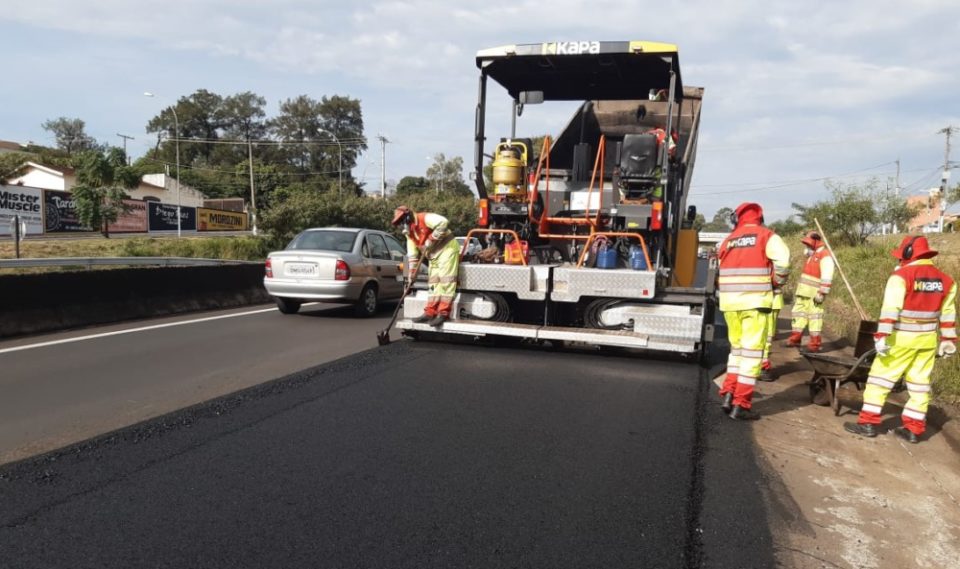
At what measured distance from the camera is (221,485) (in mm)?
3723

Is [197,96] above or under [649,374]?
above

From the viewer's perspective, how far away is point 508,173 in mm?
7977

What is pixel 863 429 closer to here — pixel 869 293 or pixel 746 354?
pixel 746 354

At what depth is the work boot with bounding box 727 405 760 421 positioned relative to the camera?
213 inches

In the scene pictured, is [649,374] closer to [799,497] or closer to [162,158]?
[799,497]

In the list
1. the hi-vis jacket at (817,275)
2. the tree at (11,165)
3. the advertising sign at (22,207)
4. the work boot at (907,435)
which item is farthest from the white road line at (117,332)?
the tree at (11,165)

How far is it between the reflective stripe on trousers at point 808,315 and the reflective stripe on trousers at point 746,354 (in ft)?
13.4

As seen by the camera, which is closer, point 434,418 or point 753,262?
point 434,418

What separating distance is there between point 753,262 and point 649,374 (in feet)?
5.81

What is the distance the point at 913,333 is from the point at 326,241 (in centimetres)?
859

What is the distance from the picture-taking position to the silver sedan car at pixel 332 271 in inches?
413

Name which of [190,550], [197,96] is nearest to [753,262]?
[190,550]

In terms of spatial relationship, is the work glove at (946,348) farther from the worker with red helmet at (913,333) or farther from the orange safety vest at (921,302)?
the orange safety vest at (921,302)

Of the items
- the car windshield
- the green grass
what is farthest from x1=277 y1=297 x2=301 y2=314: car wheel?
the green grass
